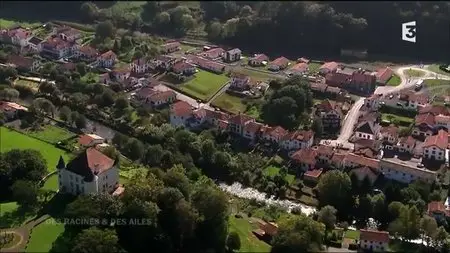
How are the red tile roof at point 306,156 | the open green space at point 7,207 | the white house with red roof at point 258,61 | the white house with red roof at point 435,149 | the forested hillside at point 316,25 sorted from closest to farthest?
1. the open green space at point 7,207
2. the red tile roof at point 306,156
3. the white house with red roof at point 435,149
4. the white house with red roof at point 258,61
5. the forested hillside at point 316,25

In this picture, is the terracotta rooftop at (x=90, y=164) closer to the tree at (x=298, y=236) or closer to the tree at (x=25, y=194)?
the tree at (x=25, y=194)

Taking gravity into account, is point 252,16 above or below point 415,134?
above

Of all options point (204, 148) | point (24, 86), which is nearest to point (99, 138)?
point (204, 148)

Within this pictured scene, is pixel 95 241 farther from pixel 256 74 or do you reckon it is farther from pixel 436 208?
pixel 256 74

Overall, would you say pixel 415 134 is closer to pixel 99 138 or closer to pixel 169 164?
pixel 169 164

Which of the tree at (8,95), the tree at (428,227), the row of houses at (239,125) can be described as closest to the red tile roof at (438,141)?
the row of houses at (239,125)
